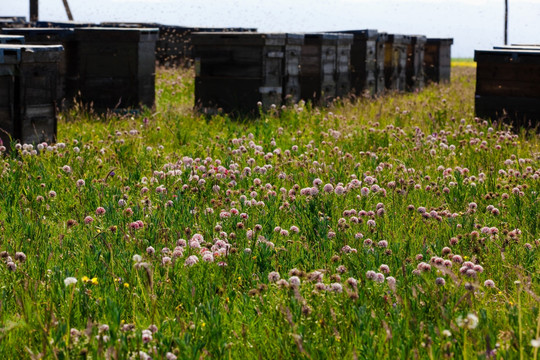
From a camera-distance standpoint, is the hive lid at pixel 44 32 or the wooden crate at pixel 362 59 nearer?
the hive lid at pixel 44 32

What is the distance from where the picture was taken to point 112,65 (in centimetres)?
1136

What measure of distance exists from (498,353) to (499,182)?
3803mm

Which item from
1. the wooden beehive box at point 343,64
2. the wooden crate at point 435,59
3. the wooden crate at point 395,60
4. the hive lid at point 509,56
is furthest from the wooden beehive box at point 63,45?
the wooden crate at point 435,59

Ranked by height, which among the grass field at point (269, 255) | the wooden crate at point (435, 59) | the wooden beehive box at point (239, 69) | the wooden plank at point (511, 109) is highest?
the wooden crate at point (435, 59)

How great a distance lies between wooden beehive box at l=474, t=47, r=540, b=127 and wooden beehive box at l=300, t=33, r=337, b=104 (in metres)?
2.98

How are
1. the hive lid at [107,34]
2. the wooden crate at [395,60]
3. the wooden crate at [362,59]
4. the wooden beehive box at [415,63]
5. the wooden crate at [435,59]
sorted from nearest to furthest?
1. the hive lid at [107,34]
2. the wooden crate at [362,59]
3. the wooden crate at [395,60]
4. the wooden beehive box at [415,63]
5. the wooden crate at [435,59]

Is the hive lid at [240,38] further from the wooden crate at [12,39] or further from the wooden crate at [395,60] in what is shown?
the wooden crate at [395,60]

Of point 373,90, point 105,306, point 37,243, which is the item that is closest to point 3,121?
point 37,243

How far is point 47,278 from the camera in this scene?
154 inches

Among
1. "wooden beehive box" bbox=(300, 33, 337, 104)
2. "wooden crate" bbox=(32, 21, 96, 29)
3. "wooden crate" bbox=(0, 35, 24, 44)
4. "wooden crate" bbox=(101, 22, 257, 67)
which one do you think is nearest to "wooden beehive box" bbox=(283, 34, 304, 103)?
"wooden beehive box" bbox=(300, 33, 337, 104)

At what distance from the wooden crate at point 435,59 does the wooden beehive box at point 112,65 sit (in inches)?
417

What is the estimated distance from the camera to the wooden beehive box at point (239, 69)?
1130cm

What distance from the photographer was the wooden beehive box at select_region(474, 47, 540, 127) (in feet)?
32.3

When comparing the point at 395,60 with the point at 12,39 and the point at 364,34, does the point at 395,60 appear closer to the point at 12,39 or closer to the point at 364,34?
the point at 364,34
